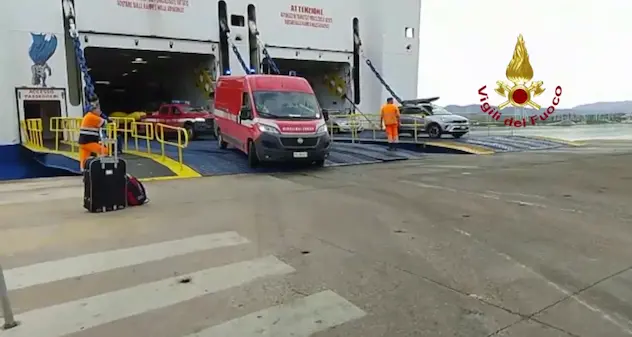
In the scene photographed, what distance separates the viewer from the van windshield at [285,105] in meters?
12.4

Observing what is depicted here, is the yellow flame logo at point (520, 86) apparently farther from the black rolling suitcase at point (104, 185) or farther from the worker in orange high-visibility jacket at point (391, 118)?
the black rolling suitcase at point (104, 185)

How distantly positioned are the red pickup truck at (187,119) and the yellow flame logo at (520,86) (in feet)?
43.6

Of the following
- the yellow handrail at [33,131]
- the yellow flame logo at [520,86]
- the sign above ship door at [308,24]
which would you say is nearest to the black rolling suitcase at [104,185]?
the yellow handrail at [33,131]

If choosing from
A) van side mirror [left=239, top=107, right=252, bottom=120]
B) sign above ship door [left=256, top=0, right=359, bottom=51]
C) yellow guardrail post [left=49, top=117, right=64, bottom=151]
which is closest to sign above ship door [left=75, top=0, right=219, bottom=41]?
sign above ship door [left=256, top=0, right=359, bottom=51]

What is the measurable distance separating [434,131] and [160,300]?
60.6ft

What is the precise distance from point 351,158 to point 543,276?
10.6 metres

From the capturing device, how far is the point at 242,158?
554 inches

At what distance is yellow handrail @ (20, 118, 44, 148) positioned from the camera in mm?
17047

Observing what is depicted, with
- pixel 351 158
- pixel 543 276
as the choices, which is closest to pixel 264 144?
pixel 351 158

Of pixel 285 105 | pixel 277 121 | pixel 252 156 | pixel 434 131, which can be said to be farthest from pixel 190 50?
pixel 277 121

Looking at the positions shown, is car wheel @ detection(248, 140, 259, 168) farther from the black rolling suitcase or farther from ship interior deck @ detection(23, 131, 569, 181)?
the black rolling suitcase

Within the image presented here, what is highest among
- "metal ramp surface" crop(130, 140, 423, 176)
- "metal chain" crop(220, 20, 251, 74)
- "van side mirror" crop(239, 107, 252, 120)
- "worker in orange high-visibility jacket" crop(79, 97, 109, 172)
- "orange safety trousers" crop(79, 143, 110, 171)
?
"metal chain" crop(220, 20, 251, 74)

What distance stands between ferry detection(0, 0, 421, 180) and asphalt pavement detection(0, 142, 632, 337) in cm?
1063

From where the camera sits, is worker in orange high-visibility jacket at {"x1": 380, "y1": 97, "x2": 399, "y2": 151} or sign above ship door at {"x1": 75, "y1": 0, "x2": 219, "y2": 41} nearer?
worker in orange high-visibility jacket at {"x1": 380, "y1": 97, "x2": 399, "y2": 151}
